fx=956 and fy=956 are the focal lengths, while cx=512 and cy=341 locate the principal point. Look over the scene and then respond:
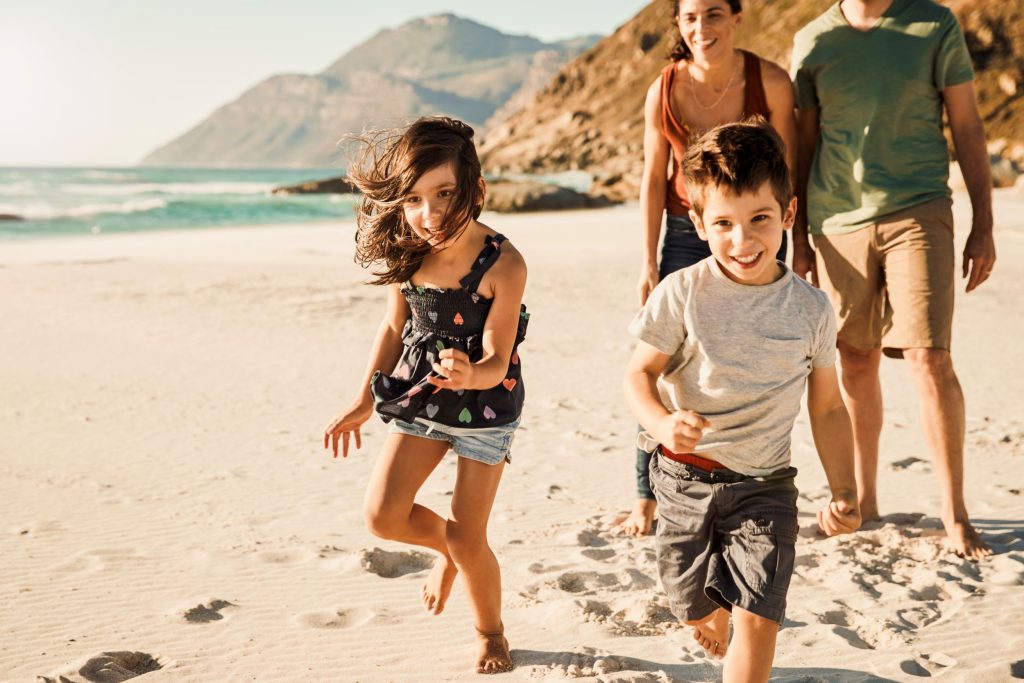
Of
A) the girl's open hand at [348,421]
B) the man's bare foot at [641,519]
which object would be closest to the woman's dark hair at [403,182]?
the girl's open hand at [348,421]

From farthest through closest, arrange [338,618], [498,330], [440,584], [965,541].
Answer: [965,541], [338,618], [440,584], [498,330]

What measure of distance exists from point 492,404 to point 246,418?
3.78m

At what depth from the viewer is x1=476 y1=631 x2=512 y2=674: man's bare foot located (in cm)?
308

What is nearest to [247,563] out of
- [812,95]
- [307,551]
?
[307,551]

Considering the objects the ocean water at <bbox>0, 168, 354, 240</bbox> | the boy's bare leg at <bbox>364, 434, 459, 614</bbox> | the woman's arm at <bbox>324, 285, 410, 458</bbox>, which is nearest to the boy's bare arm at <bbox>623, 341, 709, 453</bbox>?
the boy's bare leg at <bbox>364, 434, 459, 614</bbox>

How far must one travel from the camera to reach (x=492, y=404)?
9.78 feet

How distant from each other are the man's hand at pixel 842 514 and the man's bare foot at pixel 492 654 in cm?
113

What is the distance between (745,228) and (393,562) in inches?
86.1

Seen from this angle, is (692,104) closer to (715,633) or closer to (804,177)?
(804,177)

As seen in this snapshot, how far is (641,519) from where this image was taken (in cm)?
427

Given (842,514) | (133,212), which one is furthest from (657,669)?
(133,212)

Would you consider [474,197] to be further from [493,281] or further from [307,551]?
[307,551]

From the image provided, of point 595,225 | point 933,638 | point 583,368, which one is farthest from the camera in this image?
point 595,225

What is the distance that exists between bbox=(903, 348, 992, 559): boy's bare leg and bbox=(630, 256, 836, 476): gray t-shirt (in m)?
1.50
